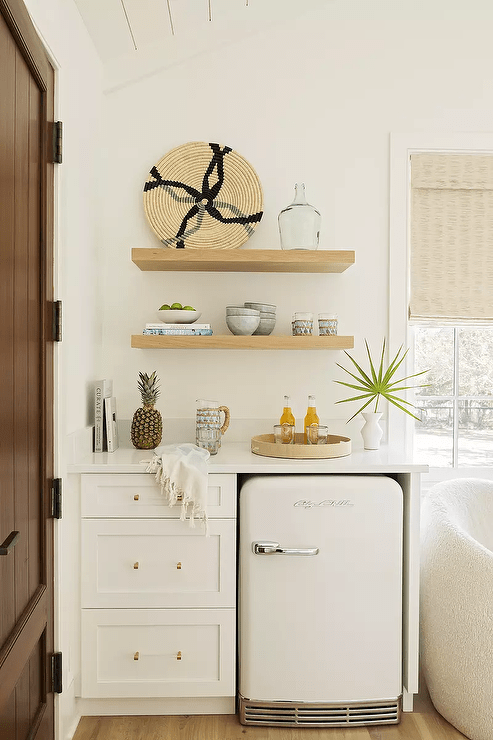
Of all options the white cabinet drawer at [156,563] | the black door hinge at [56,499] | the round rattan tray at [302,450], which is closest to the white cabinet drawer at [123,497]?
the white cabinet drawer at [156,563]

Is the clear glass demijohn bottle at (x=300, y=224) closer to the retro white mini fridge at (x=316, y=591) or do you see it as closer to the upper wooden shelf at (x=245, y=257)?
the upper wooden shelf at (x=245, y=257)

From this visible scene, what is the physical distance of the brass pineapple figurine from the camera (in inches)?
99.2

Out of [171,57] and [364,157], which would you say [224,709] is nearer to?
[364,157]

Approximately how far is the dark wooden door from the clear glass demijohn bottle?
972mm

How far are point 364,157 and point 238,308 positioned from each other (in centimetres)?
90

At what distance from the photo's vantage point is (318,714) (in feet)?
7.25

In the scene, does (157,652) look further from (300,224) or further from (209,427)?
(300,224)

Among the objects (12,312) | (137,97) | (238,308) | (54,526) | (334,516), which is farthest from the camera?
(137,97)

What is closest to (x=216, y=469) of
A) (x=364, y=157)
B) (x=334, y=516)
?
(x=334, y=516)

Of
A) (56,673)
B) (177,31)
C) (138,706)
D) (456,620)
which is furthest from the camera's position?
(177,31)

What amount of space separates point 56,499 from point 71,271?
0.77 m

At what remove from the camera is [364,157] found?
→ 2.77 metres

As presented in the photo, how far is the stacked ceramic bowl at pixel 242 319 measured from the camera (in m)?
2.54

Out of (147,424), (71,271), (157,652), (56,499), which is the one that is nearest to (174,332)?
(147,424)
